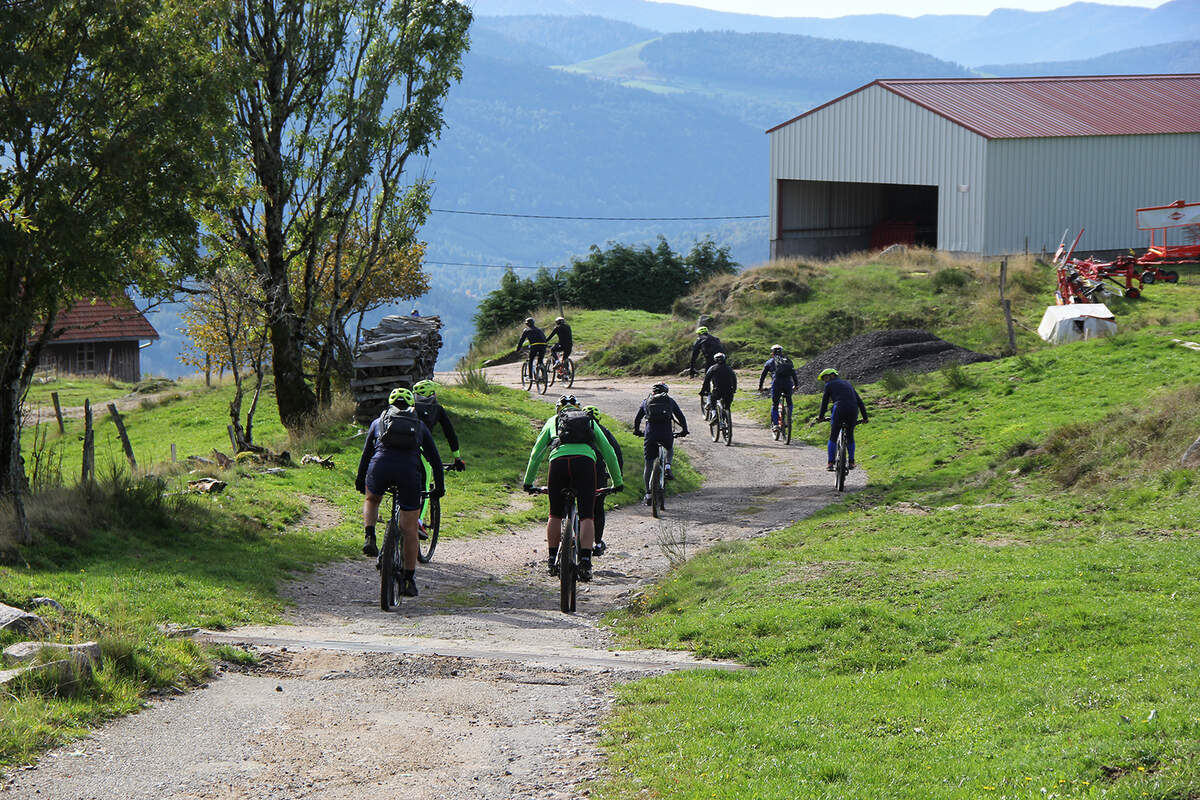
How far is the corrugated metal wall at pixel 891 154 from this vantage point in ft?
141

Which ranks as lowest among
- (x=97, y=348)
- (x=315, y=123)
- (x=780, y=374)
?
(x=780, y=374)

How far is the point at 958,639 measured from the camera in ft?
29.9

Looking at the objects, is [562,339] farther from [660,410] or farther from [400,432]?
[400,432]

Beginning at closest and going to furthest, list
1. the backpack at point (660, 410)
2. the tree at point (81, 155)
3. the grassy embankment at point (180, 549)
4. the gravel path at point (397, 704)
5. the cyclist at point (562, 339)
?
the gravel path at point (397, 704) < the grassy embankment at point (180, 549) < the tree at point (81, 155) < the backpack at point (660, 410) < the cyclist at point (562, 339)

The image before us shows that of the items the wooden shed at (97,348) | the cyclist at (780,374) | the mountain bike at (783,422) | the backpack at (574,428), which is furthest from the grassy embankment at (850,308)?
the wooden shed at (97,348)

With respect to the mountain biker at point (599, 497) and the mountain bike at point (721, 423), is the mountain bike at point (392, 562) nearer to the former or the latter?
the mountain biker at point (599, 497)

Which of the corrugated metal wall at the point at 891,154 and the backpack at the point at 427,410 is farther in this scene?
the corrugated metal wall at the point at 891,154

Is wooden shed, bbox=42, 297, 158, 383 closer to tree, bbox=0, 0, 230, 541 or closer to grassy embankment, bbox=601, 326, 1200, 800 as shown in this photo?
tree, bbox=0, 0, 230, 541

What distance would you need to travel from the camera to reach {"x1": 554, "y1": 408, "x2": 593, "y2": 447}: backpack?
36.6 ft

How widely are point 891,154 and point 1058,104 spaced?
847 centimetres

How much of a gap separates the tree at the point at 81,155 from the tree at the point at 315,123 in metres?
7.57

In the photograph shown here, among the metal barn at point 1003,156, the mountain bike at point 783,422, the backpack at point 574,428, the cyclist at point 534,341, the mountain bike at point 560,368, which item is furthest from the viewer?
the metal barn at point 1003,156

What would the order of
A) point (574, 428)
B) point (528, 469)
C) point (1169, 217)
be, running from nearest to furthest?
point (574, 428) → point (528, 469) → point (1169, 217)

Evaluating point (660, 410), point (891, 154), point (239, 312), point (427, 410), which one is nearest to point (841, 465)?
point (660, 410)
